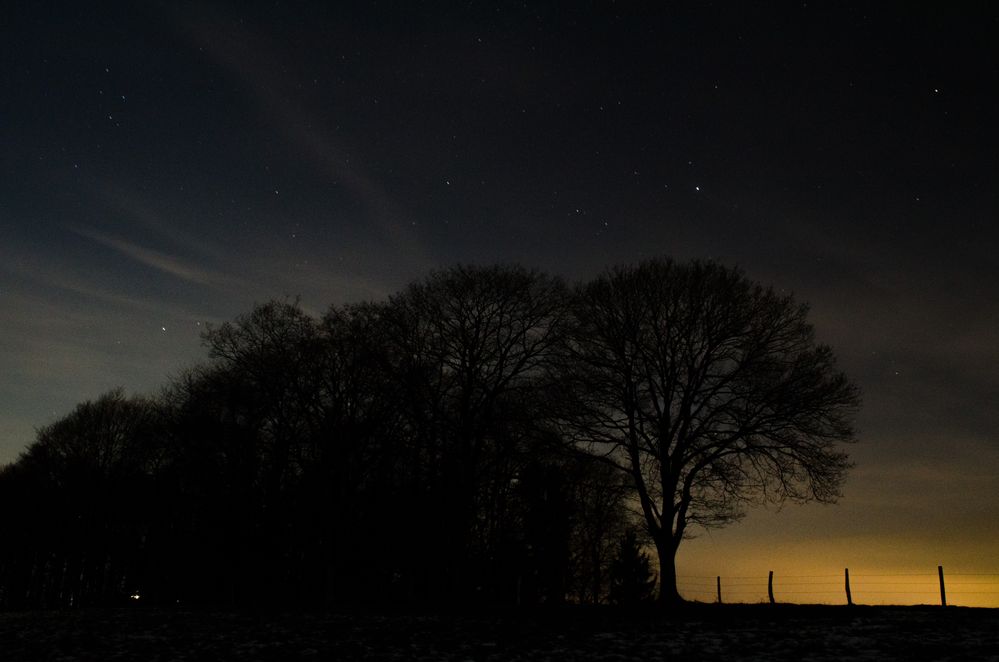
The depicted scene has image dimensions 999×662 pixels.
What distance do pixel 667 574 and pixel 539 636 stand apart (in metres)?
9.55

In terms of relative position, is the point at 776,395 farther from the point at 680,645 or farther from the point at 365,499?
the point at 365,499

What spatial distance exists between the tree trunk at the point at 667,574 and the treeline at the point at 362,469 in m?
2.38

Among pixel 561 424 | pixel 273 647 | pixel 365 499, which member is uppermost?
pixel 561 424

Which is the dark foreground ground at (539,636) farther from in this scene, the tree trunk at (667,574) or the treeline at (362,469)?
the treeline at (362,469)

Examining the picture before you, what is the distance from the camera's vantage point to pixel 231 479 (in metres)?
36.0

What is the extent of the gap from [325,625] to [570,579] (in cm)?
2714

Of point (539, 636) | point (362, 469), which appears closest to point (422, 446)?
point (362, 469)

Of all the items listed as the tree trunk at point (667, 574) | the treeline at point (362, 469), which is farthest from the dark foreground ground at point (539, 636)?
the treeline at point (362, 469)

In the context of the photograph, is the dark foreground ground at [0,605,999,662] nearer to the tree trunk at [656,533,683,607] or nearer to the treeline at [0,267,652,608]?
the tree trunk at [656,533,683,607]

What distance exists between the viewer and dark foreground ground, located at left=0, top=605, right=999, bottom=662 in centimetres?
1542

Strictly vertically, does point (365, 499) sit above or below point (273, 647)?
above

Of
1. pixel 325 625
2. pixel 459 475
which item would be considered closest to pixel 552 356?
pixel 459 475

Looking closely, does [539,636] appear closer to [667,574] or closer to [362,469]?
[667,574]

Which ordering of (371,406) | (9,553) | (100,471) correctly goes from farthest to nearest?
(9,553)
(100,471)
(371,406)
